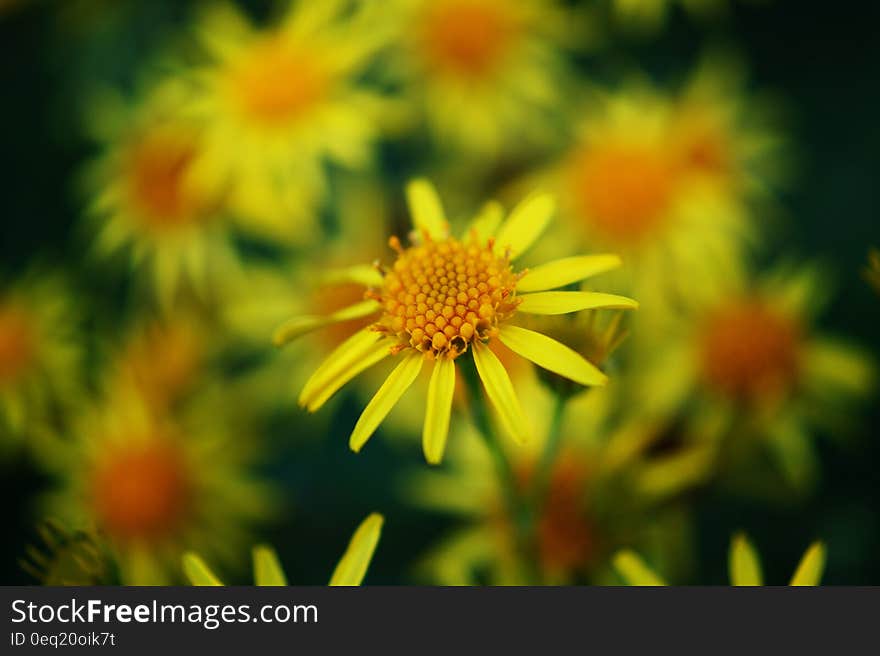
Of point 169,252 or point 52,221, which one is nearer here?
point 169,252

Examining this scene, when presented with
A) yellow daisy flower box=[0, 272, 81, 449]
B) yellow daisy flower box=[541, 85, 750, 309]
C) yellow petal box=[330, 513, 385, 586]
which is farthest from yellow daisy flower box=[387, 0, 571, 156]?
yellow petal box=[330, 513, 385, 586]

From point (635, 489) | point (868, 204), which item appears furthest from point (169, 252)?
point (868, 204)

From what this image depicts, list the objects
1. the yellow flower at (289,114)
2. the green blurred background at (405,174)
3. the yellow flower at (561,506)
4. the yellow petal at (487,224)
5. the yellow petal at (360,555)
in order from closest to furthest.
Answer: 1. the yellow petal at (360,555)
2. the yellow petal at (487,224)
3. the yellow flower at (561,506)
4. the green blurred background at (405,174)
5. the yellow flower at (289,114)

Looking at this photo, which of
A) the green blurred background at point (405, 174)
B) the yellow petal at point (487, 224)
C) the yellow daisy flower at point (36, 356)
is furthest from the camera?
the yellow daisy flower at point (36, 356)

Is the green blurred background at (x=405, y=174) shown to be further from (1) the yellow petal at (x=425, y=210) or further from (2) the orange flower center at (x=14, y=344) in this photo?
(1) the yellow petal at (x=425, y=210)

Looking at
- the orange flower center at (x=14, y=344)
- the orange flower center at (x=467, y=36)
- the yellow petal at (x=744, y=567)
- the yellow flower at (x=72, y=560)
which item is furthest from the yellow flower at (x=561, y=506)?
the orange flower center at (x=14, y=344)

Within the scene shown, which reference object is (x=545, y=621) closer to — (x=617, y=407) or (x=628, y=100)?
(x=617, y=407)

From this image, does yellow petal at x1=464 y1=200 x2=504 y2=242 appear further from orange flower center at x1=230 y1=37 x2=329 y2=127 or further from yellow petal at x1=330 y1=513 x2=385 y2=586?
orange flower center at x1=230 y1=37 x2=329 y2=127

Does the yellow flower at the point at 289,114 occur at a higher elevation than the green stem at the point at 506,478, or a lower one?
higher
